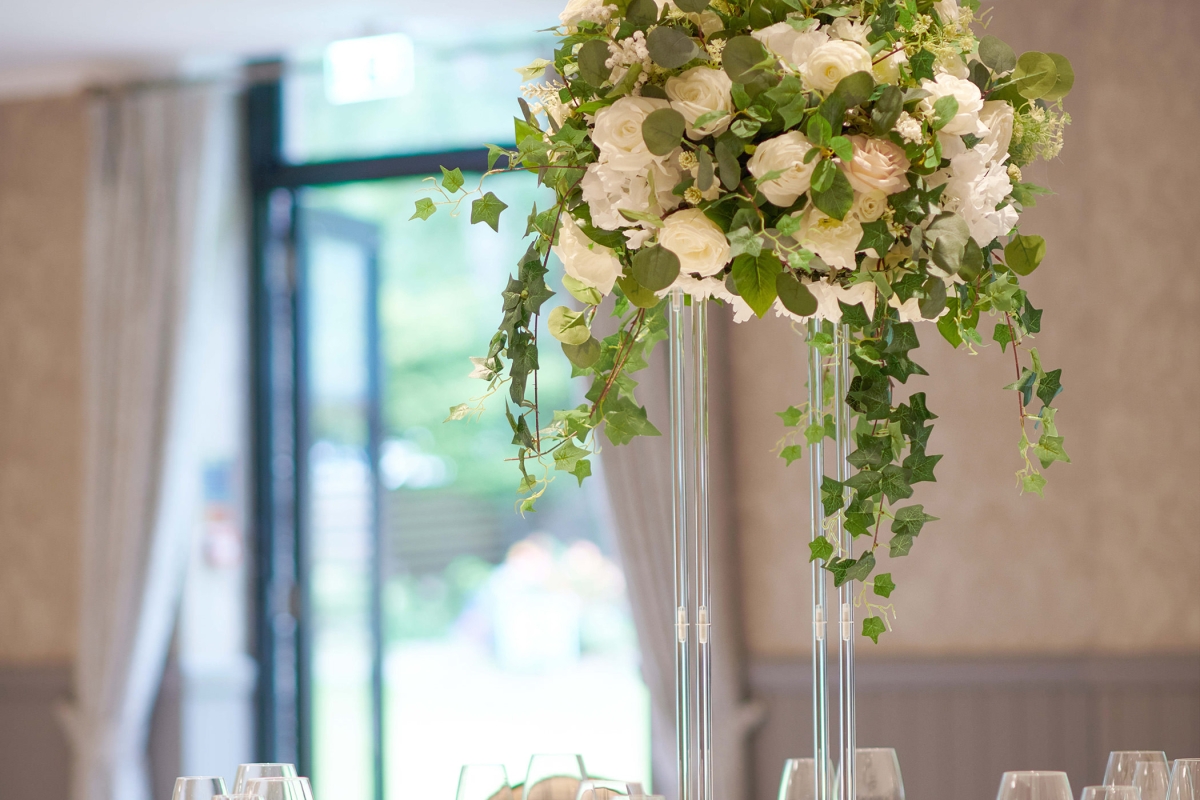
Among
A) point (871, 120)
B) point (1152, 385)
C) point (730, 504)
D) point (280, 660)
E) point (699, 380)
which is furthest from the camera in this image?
point (280, 660)

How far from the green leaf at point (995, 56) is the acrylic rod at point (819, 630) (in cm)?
34

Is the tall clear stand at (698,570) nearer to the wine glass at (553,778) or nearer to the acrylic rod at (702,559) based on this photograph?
the acrylic rod at (702,559)

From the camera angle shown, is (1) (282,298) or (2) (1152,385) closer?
(2) (1152,385)

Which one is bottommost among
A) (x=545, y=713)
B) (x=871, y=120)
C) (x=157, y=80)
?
(x=545, y=713)

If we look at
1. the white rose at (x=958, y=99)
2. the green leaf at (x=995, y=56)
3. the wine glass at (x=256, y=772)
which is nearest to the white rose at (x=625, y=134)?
the white rose at (x=958, y=99)

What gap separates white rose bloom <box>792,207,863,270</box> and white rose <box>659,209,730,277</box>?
70mm

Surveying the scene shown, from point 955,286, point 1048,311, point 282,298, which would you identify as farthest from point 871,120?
point 282,298

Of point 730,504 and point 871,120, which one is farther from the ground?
point 871,120

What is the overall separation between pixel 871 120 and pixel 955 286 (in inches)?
7.1

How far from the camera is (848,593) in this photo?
139 cm

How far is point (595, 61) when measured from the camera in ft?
4.02

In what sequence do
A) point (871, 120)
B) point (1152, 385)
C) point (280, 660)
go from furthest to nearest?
point (280, 660), point (1152, 385), point (871, 120)

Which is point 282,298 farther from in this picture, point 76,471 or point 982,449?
point 982,449

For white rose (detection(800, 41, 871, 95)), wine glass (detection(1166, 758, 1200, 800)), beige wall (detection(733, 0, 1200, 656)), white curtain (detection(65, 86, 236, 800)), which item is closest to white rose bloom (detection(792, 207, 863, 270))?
white rose (detection(800, 41, 871, 95))
